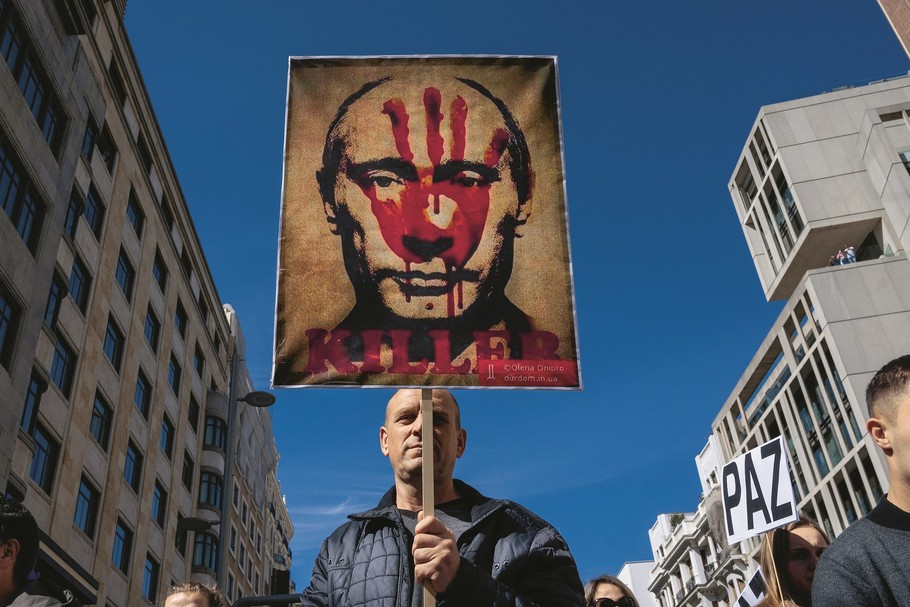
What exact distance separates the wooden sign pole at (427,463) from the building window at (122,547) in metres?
26.4

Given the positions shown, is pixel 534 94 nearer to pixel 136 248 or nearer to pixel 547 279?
pixel 547 279

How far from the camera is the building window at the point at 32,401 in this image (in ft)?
69.1

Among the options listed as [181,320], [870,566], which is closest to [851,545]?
[870,566]

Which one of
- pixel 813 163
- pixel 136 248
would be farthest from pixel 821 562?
pixel 813 163

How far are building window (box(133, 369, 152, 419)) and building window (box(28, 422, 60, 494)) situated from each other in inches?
287

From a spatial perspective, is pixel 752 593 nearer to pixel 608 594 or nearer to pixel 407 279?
pixel 608 594

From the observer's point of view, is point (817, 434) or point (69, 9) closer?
point (69, 9)

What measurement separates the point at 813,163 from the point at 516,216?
163 feet

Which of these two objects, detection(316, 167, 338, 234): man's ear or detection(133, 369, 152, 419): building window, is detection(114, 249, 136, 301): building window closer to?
detection(133, 369, 152, 419): building window

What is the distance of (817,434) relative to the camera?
42.1 metres

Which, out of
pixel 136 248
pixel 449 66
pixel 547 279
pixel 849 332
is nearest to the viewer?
pixel 547 279

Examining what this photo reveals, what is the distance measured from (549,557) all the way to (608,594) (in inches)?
146

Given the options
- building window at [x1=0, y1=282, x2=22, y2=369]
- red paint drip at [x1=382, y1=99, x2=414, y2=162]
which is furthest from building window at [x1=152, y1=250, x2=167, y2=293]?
red paint drip at [x1=382, y1=99, x2=414, y2=162]

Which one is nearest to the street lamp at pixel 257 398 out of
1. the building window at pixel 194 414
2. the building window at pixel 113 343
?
the building window at pixel 113 343
